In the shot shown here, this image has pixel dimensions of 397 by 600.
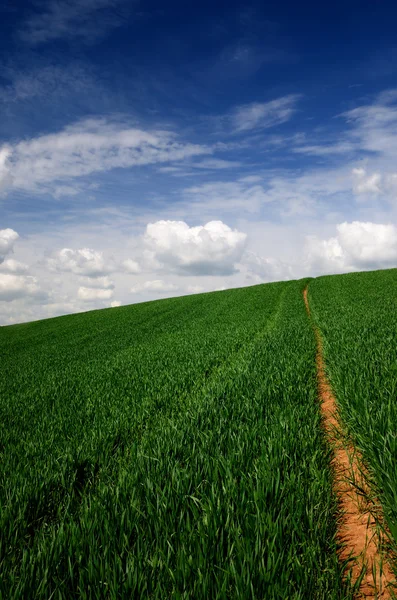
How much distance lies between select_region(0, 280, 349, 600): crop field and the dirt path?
22cm

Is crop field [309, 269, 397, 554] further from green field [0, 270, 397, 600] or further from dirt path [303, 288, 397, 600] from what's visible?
dirt path [303, 288, 397, 600]

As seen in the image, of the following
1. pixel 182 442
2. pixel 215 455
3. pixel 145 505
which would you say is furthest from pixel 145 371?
pixel 145 505

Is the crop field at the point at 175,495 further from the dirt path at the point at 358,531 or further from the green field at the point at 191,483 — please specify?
the dirt path at the point at 358,531

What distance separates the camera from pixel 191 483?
365cm

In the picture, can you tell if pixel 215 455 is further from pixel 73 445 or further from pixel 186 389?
pixel 186 389

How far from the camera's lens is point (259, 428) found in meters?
5.13

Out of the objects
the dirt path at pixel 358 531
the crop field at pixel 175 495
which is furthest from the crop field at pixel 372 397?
the crop field at pixel 175 495

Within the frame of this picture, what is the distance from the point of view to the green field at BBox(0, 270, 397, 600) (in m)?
2.49

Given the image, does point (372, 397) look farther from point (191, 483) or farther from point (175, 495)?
point (175, 495)

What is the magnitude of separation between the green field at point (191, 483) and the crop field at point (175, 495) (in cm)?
2

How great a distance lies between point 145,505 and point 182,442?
1560 millimetres

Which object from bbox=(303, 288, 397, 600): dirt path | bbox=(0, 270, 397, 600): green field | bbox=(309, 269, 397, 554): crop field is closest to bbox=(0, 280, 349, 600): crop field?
bbox=(0, 270, 397, 600): green field

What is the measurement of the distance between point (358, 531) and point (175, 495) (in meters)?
1.94

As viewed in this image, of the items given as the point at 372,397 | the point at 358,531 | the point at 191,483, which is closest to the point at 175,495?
the point at 191,483
